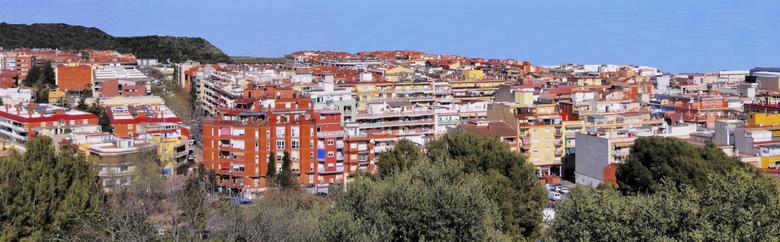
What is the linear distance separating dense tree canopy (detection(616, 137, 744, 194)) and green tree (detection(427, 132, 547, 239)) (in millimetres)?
2701

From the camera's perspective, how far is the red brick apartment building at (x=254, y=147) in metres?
21.7

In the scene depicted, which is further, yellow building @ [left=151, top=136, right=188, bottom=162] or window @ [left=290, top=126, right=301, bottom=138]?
yellow building @ [left=151, top=136, right=188, bottom=162]

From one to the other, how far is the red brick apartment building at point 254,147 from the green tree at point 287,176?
32 cm

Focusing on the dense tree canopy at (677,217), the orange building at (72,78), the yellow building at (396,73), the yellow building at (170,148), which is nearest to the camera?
the dense tree canopy at (677,217)

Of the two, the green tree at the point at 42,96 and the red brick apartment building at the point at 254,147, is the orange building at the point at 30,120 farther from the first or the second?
the green tree at the point at 42,96

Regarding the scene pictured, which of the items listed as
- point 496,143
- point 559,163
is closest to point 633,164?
point 496,143

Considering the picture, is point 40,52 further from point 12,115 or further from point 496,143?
point 496,143

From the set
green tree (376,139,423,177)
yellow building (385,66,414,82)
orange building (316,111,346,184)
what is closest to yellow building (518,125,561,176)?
orange building (316,111,346,184)

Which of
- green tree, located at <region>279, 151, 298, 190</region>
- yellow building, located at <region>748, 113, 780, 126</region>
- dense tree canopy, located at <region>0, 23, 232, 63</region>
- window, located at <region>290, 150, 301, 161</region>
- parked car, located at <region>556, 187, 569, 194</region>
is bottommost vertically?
parked car, located at <region>556, 187, 569, 194</region>

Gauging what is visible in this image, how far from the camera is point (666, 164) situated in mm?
17875

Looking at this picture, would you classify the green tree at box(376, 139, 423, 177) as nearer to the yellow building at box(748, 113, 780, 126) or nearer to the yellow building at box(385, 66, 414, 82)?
the yellow building at box(748, 113, 780, 126)

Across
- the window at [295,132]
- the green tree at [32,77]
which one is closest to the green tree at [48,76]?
the green tree at [32,77]

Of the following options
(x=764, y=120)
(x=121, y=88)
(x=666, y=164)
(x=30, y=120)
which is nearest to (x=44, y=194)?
(x=666, y=164)

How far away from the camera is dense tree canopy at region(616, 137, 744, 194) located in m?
17.4
